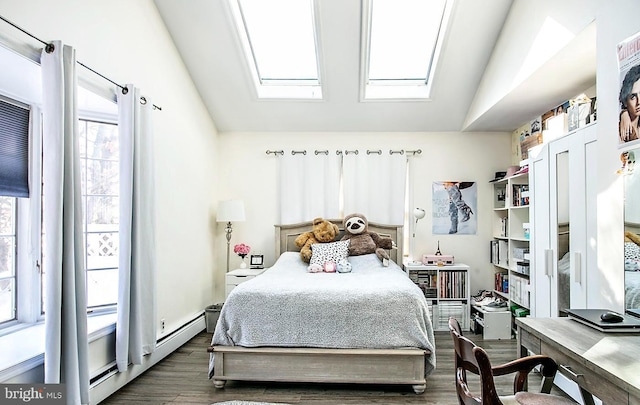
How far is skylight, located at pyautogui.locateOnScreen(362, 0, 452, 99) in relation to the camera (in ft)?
11.5

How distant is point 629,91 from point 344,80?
270 cm

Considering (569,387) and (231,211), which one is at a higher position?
(231,211)

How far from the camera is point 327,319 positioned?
108 inches

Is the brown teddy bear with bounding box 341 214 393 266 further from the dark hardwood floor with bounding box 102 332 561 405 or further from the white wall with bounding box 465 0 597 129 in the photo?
the white wall with bounding box 465 0 597 129

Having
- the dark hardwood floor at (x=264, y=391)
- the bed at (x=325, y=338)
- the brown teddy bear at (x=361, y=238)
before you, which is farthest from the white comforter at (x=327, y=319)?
the brown teddy bear at (x=361, y=238)

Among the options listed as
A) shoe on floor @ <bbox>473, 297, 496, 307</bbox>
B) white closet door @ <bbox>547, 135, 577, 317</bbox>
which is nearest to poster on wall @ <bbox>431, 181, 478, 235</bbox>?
shoe on floor @ <bbox>473, 297, 496, 307</bbox>

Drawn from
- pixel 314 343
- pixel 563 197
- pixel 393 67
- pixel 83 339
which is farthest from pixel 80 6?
pixel 563 197

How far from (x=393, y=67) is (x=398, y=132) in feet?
2.79

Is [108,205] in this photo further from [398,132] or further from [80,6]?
[398,132]

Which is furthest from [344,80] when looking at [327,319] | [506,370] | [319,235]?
[506,370]

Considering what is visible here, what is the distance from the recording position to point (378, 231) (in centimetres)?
455

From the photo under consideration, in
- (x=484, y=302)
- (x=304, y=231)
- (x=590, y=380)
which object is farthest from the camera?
(x=304, y=231)

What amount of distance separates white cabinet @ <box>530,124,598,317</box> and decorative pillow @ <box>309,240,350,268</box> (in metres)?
1.78

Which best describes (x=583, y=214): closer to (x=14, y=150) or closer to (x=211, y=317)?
(x=211, y=317)
